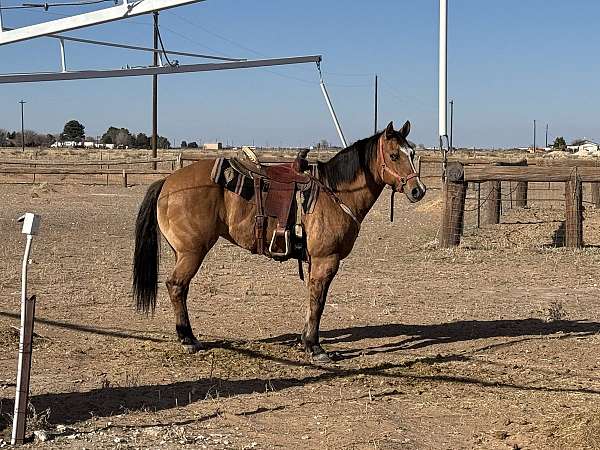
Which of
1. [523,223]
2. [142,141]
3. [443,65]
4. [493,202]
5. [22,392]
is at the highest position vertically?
[142,141]

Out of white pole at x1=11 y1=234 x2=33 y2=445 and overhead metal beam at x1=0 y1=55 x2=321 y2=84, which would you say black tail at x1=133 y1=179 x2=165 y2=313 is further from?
white pole at x1=11 y1=234 x2=33 y2=445

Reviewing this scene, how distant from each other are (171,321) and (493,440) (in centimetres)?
435

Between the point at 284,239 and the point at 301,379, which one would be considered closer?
the point at 301,379

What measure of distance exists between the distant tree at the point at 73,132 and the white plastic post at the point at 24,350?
341 feet

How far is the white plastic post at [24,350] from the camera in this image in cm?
459

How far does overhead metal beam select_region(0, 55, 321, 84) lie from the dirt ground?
88.0 inches

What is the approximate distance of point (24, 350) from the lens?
471 cm

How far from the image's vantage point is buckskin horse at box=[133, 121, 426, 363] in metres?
7.09

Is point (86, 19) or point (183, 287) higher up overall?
point (86, 19)

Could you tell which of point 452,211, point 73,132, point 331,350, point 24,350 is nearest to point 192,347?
point 331,350

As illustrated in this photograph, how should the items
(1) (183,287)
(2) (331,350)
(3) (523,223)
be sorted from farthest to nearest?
1. (3) (523,223)
2. (2) (331,350)
3. (1) (183,287)

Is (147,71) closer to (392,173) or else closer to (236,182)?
(236,182)

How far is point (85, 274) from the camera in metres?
11.1

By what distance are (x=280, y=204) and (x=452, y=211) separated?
7.52m
